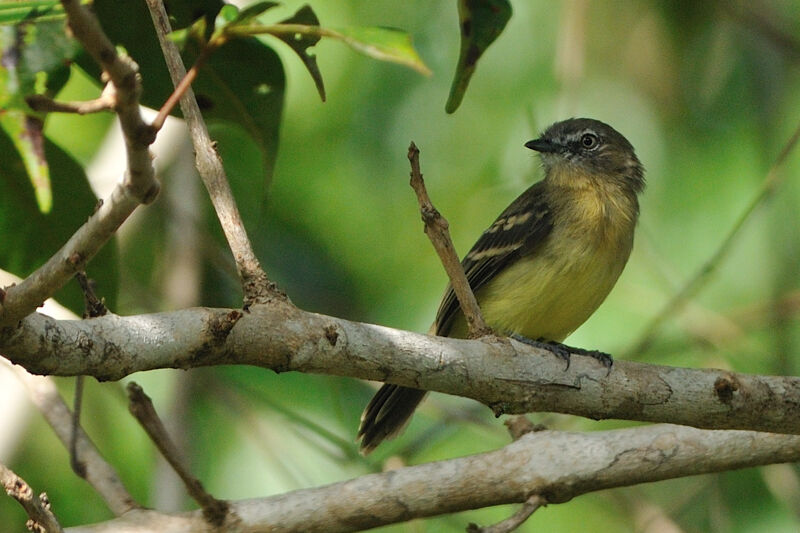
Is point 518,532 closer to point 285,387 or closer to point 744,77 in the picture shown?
point 285,387

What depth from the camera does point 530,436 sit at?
381 cm

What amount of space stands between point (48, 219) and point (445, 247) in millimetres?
1384

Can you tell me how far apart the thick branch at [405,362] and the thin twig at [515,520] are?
1.19 feet

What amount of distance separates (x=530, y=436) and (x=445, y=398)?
2.85 m

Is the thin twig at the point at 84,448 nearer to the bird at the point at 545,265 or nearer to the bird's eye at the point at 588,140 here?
the bird at the point at 545,265

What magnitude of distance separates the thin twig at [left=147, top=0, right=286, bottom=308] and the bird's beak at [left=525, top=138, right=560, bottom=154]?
335 cm

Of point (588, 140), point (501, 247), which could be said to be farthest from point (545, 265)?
point (588, 140)

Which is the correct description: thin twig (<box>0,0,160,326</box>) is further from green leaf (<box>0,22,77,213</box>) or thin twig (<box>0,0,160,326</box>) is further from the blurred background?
the blurred background

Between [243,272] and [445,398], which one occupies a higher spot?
[445,398]

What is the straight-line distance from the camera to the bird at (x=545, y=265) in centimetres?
501

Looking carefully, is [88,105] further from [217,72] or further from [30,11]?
[217,72]

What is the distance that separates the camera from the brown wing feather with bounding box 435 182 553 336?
5328 mm

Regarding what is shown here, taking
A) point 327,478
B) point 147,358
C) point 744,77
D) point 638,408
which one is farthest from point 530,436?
point 744,77

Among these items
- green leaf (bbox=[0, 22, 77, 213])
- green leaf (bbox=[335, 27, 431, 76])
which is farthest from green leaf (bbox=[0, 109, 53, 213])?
green leaf (bbox=[335, 27, 431, 76])
